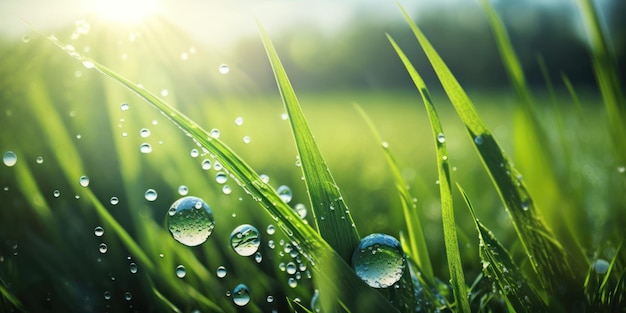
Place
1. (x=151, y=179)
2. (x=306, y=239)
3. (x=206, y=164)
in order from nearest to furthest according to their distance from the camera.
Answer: (x=306, y=239) → (x=206, y=164) → (x=151, y=179)

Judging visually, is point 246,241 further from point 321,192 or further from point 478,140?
point 478,140

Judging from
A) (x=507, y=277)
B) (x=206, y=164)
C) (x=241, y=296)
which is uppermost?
(x=206, y=164)

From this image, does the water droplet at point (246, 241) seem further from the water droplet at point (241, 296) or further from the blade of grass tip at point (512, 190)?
the blade of grass tip at point (512, 190)

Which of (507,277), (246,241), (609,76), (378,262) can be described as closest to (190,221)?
(246,241)

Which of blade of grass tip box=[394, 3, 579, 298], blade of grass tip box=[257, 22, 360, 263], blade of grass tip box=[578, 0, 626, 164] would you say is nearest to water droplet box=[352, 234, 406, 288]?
blade of grass tip box=[257, 22, 360, 263]

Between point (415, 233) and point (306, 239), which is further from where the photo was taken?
point (415, 233)

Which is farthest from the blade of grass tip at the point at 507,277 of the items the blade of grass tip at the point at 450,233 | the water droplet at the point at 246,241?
the water droplet at the point at 246,241

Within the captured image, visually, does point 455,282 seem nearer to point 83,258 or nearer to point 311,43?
point 83,258

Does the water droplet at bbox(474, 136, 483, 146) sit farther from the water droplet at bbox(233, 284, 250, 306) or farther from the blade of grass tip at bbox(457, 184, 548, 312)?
the water droplet at bbox(233, 284, 250, 306)
